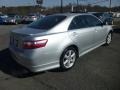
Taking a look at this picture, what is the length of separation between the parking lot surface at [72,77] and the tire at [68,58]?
153mm

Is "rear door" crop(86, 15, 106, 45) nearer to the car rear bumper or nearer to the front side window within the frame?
the front side window

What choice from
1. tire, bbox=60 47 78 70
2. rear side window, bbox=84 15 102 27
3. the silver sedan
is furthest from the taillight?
rear side window, bbox=84 15 102 27

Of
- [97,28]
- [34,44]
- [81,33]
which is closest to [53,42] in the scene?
[34,44]

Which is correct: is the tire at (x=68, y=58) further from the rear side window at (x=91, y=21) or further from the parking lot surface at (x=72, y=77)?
the rear side window at (x=91, y=21)

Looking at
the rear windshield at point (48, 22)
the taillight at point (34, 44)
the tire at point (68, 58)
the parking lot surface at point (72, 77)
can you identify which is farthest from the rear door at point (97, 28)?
the taillight at point (34, 44)

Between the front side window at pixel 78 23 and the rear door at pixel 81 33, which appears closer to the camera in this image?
the rear door at pixel 81 33

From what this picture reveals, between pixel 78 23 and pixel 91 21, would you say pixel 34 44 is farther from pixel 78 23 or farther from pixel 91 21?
pixel 91 21

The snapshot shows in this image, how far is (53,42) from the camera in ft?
16.1

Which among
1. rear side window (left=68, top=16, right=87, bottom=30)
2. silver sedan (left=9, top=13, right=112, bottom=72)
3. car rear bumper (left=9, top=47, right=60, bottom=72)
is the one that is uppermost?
rear side window (left=68, top=16, right=87, bottom=30)

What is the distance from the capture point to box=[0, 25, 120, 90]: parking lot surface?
4.50m

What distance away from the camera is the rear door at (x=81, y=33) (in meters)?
5.63

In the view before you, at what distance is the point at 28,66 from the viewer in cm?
481

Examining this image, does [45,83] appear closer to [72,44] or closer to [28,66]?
[28,66]

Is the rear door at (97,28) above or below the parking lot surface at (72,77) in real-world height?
above
